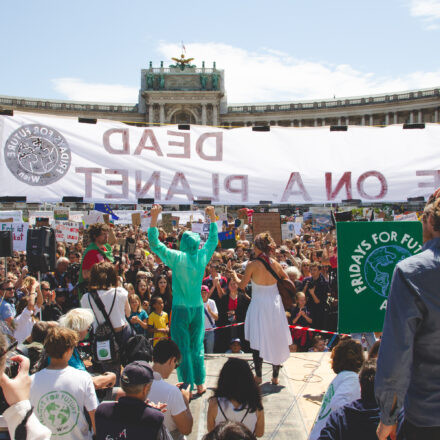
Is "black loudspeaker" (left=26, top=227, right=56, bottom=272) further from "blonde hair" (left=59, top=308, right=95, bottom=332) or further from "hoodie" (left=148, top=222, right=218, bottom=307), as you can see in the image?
"blonde hair" (left=59, top=308, right=95, bottom=332)

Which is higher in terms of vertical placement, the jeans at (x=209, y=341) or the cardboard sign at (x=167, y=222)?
the cardboard sign at (x=167, y=222)

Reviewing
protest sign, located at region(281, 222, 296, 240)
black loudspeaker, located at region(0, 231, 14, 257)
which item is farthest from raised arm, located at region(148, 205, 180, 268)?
protest sign, located at region(281, 222, 296, 240)

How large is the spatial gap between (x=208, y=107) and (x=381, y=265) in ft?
239

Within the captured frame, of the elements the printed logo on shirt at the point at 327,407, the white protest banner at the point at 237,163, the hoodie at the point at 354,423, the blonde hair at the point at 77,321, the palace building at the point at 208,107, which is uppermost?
the palace building at the point at 208,107

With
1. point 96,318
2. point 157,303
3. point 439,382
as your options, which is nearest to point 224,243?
point 157,303

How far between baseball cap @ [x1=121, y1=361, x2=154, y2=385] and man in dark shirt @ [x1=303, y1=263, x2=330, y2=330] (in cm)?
566

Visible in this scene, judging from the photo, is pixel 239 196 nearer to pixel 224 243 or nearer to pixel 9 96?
pixel 224 243

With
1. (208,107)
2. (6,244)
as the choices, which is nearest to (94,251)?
(6,244)

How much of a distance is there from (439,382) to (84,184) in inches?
165

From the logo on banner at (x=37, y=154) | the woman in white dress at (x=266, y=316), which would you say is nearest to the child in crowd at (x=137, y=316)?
the woman in white dress at (x=266, y=316)

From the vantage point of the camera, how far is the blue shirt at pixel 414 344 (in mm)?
2008

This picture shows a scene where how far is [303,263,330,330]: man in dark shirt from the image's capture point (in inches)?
322

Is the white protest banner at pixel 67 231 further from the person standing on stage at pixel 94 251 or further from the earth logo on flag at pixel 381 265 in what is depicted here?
the earth logo on flag at pixel 381 265

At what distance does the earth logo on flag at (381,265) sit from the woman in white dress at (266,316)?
147cm
